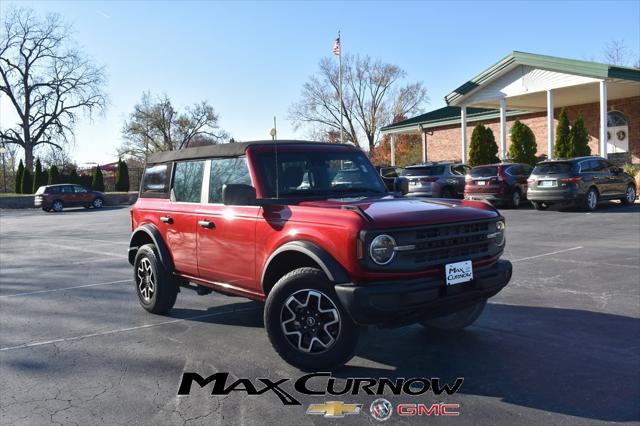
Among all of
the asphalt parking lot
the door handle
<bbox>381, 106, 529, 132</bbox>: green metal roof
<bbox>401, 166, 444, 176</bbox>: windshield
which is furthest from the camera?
<bbox>381, 106, 529, 132</bbox>: green metal roof

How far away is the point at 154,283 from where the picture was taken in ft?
20.5

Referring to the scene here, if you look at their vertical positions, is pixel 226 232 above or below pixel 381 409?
above

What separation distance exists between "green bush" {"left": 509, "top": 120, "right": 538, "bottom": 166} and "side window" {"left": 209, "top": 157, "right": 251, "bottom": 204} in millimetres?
23699

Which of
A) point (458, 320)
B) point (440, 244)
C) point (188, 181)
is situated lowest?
point (458, 320)

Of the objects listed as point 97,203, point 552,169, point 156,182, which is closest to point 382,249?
point 156,182

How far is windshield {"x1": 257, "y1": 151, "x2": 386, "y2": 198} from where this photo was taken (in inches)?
200

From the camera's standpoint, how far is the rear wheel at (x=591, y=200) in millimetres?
16680

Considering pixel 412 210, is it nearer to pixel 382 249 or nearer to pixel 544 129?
pixel 382 249

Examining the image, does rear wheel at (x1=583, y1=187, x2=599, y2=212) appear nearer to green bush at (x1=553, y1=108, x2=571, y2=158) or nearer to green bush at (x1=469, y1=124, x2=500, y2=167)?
green bush at (x1=553, y1=108, x2=571, y2=158)

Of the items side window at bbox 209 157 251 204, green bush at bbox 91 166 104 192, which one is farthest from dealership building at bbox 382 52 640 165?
green bush at bbox 91 166 104 192

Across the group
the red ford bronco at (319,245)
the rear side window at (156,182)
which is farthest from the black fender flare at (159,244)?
the rear side window at (156,182)

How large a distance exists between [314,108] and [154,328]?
58.1 metres

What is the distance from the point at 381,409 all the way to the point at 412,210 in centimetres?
150

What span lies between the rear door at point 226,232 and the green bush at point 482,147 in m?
23.7
